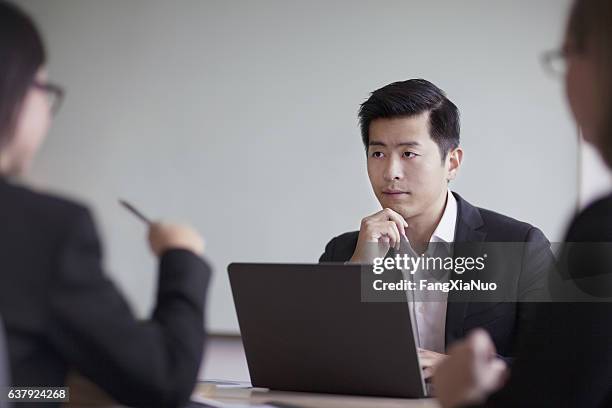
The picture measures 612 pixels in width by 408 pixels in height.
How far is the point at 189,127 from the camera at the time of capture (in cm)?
333

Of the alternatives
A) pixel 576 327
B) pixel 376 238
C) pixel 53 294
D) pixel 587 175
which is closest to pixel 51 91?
pixel 53 294

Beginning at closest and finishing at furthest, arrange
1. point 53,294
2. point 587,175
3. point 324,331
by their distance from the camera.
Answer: point 53,294, point 324,331, point 587,175

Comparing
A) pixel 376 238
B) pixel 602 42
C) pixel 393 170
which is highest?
pixel 393 170

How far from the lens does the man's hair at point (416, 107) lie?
7.51 feet

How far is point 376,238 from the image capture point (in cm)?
218

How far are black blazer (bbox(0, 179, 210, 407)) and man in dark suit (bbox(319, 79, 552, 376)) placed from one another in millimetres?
1134

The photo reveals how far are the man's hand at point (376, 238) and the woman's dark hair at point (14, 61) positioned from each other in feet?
4.26

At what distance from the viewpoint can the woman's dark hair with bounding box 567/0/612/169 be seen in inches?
36.1

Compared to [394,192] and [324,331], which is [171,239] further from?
[394,192]

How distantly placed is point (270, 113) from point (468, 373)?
99.6 inches

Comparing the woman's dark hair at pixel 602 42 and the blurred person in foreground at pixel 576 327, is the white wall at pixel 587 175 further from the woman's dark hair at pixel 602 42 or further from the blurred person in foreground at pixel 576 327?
the woman's dark hair at pixel 602 42

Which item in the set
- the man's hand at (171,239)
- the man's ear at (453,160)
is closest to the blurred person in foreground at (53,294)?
the man's hand at (171,239)

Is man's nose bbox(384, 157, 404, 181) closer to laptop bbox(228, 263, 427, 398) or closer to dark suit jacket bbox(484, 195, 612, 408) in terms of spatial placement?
laptop bbox(228, 263, 427, 398)

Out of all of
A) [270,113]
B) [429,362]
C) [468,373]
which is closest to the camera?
[468,373]
